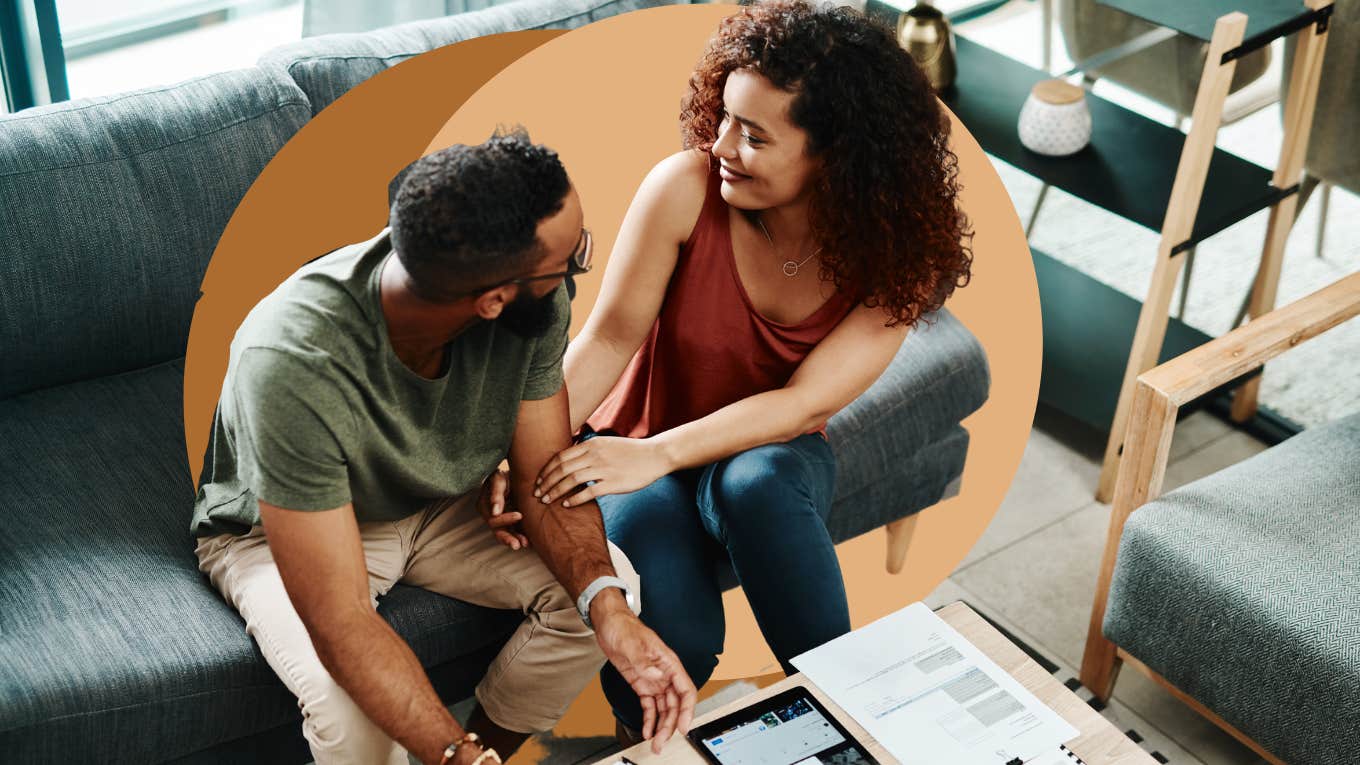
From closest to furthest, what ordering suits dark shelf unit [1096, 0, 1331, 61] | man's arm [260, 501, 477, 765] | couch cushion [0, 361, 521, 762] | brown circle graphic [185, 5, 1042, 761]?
man's arm [260, 501, 477, 765], couch cushion [0, 361, 521, 762], brown circle graphic [185, 5, 1042, 761], dark shelf unit [1096, 0, 1331, 61]

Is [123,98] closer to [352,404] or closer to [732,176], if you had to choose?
[352,404]

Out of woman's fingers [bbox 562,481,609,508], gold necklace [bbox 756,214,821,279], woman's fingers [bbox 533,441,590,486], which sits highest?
gold necklace [bbox 756,214,821,279]

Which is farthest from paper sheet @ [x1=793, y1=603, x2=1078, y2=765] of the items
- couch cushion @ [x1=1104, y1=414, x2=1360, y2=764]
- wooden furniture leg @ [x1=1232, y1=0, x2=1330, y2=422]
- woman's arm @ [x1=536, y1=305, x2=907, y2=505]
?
wooden furniture leg @ [x1=1232, y1=0, x2=1330, y2=422]

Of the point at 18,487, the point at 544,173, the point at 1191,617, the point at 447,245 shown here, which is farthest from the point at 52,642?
the point at 1191,617

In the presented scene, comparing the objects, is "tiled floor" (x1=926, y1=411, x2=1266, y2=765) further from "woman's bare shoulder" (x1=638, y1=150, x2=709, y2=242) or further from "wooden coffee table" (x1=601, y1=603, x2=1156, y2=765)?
"woman's bare shoulder" (x1=638, y1=150, x2=709, y2=242)

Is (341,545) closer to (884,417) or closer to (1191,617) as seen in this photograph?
(884,417)

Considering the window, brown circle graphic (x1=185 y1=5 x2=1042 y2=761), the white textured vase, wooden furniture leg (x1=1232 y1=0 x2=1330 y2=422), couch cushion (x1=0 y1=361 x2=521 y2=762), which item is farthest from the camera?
the window

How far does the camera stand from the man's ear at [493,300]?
1.32 metres

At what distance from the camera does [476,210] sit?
1.25m

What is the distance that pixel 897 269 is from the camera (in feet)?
5.43

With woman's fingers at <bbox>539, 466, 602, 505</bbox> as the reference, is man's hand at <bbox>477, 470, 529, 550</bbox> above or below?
below

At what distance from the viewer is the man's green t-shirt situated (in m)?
1.32

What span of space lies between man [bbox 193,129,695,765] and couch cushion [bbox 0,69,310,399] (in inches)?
15.4

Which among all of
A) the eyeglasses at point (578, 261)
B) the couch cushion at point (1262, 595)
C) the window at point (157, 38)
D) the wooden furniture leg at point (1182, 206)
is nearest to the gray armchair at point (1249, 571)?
the couch cushion at point (1262, 595)
